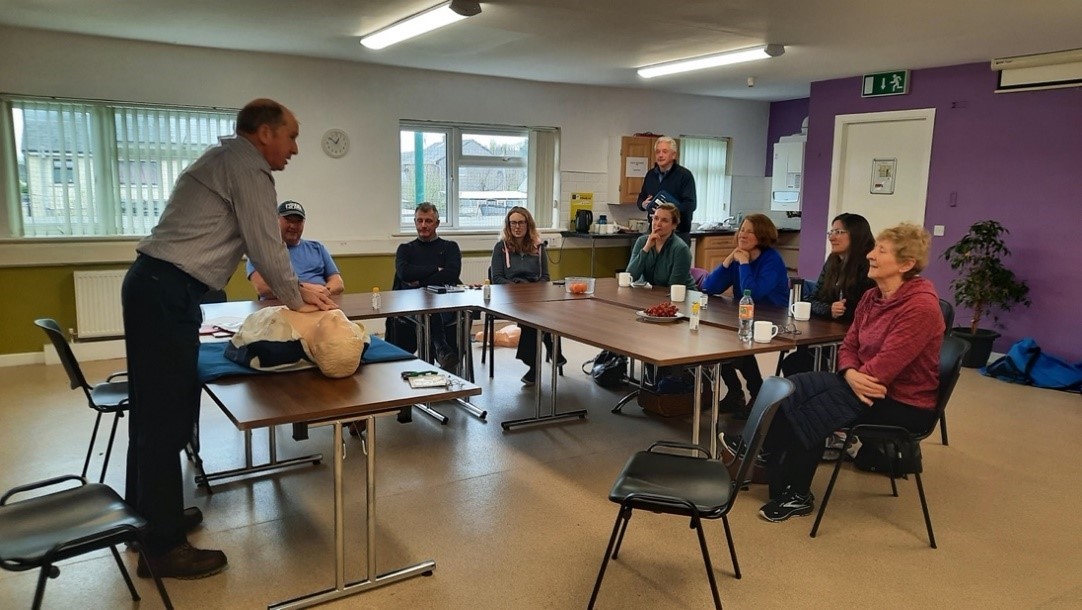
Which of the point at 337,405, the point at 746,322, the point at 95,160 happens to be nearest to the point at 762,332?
the point at 746,322

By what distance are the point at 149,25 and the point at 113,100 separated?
866 millimetres

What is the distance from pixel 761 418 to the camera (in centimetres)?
233

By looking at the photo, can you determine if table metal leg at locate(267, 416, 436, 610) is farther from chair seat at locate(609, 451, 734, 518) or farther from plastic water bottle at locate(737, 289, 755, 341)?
plastic water bottle at locate(737, 289, 755, 341)

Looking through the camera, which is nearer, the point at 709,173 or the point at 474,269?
the point at 474,269

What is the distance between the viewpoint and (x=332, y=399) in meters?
2.40

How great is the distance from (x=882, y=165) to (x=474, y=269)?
397cm

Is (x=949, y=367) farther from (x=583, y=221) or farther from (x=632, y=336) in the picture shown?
(x=583, y=221)

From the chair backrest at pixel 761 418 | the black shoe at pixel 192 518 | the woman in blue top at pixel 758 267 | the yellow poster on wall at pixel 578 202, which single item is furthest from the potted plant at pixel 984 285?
→ the black shoe at pixel 192 518

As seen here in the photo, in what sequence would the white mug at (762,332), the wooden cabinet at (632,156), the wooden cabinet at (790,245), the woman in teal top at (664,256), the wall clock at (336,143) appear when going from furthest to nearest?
1. the wooden cabinet at (790,245)
2. the wooden cabinet at (632,156)
3. the wall clock at (336,143)
4. the woman in teal top at (664,256)
5. the white mug at (762,332)

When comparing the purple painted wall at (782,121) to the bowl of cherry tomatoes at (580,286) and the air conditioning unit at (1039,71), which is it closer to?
the air conditioning unit at (1039,71)

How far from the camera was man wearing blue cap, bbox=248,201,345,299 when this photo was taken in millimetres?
4371

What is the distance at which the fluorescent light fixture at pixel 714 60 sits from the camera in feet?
18.9

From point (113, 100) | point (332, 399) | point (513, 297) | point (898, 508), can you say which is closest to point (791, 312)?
point (898, 508)

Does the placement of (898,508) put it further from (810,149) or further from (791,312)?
(810,149)
